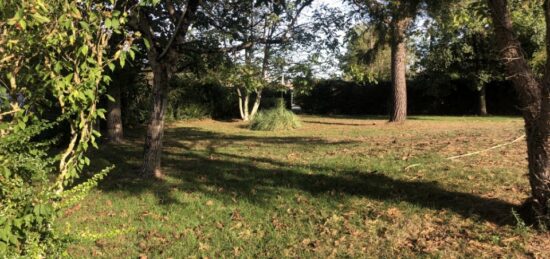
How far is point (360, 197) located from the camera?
255 inches

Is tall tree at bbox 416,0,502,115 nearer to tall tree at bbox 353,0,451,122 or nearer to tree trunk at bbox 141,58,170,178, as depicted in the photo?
tall tree at bbox 353,0,451,122

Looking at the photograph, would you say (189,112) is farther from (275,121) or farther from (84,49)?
(84,49)

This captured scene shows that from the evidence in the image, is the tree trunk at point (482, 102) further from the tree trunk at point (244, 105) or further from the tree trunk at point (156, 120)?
the tree trunk at point (156, 120)

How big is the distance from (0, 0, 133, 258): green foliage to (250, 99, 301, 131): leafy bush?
48.1 ft

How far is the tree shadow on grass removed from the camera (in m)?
5.83

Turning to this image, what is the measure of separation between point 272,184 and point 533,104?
13.3ft

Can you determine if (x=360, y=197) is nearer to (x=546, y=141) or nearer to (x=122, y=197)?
(x=546, y=141)

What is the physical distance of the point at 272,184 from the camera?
762 centimetres

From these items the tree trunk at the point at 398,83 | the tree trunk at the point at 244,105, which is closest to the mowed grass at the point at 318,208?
the tree trunk at the point at 398,83

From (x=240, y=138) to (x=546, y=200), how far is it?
35.9ft

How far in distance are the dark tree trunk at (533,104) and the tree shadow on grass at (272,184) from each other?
48cm

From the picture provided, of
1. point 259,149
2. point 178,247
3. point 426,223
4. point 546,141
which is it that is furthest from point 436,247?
point 259,149

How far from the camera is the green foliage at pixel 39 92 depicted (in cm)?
263

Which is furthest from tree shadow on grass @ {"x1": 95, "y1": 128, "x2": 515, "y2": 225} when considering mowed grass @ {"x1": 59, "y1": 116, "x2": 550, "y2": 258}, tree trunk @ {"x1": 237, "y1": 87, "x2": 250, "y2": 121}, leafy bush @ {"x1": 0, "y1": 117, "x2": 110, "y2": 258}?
tree trunk @ {"x1": 237, "y1": 87, "x2": 250, "y2": 121}
